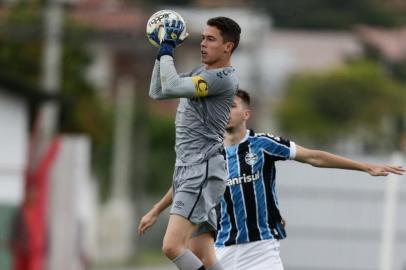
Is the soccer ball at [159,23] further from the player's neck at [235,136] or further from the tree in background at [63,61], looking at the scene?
the tree in background at [63,61]

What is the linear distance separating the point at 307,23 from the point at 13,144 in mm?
47689

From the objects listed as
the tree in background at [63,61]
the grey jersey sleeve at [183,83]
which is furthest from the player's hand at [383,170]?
the tree in background at [63,61]

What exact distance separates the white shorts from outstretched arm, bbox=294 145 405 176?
81 centimetres

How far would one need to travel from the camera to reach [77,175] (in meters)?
27.9

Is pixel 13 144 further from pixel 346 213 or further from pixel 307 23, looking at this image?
pixel 307 23

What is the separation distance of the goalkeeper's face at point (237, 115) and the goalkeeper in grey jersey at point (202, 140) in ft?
1.95

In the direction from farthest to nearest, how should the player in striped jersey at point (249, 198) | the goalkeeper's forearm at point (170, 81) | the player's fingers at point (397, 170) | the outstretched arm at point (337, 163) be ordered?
the player in striped jersey at point (249, 198) → the outstretched arm at point (337, 163) → the player's fingers at point (397, 170) → the goalkeeper's forearm at point (170, 81)

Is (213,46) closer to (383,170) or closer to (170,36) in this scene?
(170,36)

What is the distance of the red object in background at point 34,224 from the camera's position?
2767 cm

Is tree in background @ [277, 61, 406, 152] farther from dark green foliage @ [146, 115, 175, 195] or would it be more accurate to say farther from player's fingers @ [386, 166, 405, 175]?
player's fingers @ [386, 166, 405, 175]

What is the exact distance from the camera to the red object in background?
2767 centimetres

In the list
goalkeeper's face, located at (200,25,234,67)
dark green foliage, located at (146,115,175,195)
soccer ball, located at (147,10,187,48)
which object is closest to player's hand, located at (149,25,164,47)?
soccer ball, located at (147,10,187,48)

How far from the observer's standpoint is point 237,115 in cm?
1250

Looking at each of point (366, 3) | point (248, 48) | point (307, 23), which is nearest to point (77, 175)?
point (248, 48)
